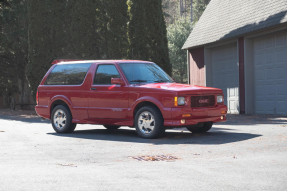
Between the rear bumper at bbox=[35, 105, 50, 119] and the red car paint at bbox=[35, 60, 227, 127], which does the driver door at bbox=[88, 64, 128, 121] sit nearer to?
the red car paint at bbox=[35, 60, 227, 127]

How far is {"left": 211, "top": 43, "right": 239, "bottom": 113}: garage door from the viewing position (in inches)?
776

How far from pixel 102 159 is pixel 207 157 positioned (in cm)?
173

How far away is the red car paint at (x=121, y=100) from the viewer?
9552mm

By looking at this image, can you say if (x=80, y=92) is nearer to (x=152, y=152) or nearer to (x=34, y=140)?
(x=34, y=140)

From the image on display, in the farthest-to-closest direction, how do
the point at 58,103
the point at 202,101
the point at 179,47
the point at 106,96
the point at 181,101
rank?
the point at 179,47
the point at 58,103
the point at 106,96
the point at 202,101
the point at 181,101

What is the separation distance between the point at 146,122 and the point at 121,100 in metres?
→ 0.98

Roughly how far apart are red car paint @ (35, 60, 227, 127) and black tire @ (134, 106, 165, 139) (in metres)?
0.14

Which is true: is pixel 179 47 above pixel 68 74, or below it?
above

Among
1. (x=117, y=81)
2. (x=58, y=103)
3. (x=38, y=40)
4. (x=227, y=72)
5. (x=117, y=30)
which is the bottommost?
(x=58, y=103)

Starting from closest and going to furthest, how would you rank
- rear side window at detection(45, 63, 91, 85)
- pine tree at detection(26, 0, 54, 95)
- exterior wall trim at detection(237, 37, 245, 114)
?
1. rear side window at detection(45, 63, 91, 85)
2. exterior wall trim at detection(237, 37, 245, 114)
3. pine tree at detection(26, 0, 54, 95)

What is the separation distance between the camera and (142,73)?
1073 centimetres

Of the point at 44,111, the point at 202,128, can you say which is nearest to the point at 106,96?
the point at 44,111

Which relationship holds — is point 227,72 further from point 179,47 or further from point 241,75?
point 179,47

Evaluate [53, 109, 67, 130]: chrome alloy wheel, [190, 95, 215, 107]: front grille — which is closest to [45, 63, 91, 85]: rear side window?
[53, 109, 67, 130]: chrome alloy wheel
